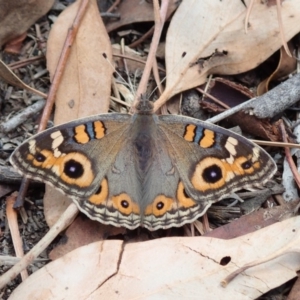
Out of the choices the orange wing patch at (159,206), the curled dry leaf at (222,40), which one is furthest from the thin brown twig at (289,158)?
the orange wing patch at (159,206)

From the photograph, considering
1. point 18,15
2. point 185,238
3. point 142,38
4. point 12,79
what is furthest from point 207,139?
point 18,15

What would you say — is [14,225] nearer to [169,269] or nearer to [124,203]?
[124,203]

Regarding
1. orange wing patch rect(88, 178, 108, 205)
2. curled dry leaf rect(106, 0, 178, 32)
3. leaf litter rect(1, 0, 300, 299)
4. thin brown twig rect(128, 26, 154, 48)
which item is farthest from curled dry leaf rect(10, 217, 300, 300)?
curled dry leaf rect(106, 0, 178, 32)

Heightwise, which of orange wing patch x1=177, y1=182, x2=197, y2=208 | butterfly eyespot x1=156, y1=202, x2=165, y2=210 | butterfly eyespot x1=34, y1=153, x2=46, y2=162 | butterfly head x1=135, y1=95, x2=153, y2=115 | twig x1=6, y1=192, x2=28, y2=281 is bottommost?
twig x1=6, y1=192, x2=28, y2=281

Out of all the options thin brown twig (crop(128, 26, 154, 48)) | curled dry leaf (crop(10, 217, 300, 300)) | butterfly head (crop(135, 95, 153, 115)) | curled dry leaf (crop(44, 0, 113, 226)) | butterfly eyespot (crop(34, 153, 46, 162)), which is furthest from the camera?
thin brown twig (crop(128, 26, 154, 48))

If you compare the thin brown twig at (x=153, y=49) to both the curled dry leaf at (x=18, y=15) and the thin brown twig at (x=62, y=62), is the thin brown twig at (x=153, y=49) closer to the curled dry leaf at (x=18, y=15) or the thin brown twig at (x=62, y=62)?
the thin brown twig at (x=62, y=62)

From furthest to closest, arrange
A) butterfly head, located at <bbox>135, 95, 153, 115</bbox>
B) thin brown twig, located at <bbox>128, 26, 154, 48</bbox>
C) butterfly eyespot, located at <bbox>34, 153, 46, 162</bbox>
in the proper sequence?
thin brown twig, located at <bbox>128, 26, 154, 48</bbox> → butterfly head, located at <bbox>135, 95, 153, 115</bbox> → butterfly eyespot, located at <bbox>34, 153, 46, 162</bbox>

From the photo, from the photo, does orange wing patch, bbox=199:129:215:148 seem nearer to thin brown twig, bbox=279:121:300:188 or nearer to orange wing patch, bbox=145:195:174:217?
orange wing patch, bbox=145:195:174:217

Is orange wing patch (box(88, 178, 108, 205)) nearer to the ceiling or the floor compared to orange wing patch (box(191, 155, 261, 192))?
nearer to the floor
